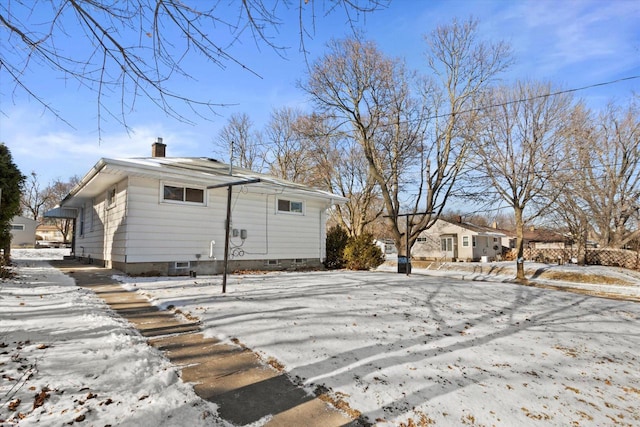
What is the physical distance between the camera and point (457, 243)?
33.8m

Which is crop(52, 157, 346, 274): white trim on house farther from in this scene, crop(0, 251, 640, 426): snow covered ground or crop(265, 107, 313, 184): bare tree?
crop(265, 107, 313, 184): bare tree

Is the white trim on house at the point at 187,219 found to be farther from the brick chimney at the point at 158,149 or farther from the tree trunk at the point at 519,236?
the tree trunk at the point at 519,236

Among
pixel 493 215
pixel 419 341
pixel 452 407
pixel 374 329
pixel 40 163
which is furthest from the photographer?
pixel 493 215

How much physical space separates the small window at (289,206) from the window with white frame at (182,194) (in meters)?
3.02

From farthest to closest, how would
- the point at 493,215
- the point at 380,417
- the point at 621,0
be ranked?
the point at 493,215
the point at 621,0
the point at 380,417

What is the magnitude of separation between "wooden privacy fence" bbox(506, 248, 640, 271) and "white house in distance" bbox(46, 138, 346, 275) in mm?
20391

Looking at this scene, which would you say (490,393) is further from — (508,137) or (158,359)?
(508,137)

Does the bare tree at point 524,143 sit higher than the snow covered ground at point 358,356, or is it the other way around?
the bare tree at point 524,143

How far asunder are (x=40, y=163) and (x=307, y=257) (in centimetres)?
999

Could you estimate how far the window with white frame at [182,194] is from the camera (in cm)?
943

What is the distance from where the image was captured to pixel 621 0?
22.8ft

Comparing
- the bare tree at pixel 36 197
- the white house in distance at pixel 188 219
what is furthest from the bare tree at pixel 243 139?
the bare tree at pixel 36 197

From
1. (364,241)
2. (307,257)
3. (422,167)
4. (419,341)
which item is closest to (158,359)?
(419,341)

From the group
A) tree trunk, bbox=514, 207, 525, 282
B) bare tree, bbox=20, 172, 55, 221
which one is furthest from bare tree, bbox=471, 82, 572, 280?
bare tree, bbox=20, 172, 55, 221
